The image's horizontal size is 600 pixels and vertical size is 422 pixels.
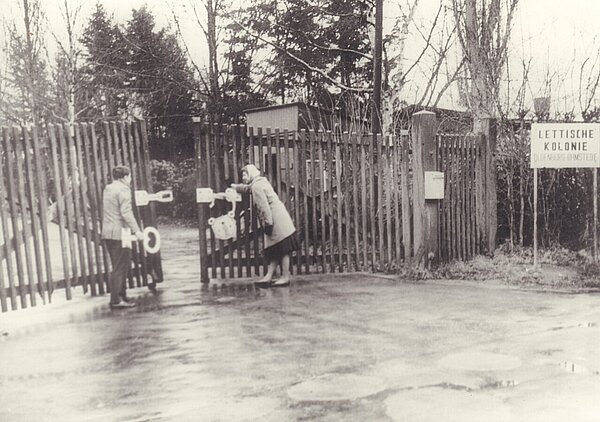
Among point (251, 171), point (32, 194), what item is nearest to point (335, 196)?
point (251, 171)

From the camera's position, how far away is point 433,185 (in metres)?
8.76

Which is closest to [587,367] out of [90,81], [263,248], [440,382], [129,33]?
[440,382]

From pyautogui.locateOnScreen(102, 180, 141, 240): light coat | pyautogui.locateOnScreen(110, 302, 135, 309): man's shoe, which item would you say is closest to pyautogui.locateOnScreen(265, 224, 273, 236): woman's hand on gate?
pyautogui.locateOnScreen(102, 180, 141, 240): light coat

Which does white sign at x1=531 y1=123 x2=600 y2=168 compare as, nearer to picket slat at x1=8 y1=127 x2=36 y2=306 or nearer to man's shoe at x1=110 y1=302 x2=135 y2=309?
man's shoe at x1=110 y1=302 x2=135 y2=309

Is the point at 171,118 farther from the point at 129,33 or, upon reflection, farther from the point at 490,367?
the point at 490,367

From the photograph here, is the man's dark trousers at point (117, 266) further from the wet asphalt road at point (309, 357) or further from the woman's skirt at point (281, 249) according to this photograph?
the woman's skirt at point (281, 249)

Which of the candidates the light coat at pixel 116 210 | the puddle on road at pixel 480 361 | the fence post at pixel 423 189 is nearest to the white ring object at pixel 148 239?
the light coat at pixel 116 210

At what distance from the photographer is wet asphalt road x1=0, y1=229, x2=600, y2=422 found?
3881 mm

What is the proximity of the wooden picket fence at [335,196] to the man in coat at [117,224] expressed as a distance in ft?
4.30

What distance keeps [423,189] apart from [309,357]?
14.6 ft

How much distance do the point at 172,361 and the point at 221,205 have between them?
136 inches

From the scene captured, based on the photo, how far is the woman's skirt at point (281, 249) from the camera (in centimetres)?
792

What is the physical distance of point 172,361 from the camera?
4879mm

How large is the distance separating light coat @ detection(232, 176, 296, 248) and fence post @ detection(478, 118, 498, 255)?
355 cm
